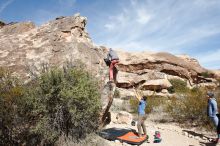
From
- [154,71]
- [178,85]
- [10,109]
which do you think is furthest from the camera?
[154,71]

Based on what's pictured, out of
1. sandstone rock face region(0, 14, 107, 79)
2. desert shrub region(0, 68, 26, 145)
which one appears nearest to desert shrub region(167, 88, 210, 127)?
sandstone rock face region(0, 14, 107, 79)

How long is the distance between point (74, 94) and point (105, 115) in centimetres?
212

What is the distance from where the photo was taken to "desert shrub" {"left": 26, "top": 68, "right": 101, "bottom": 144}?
31.4ft

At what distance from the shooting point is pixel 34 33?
41.9ft

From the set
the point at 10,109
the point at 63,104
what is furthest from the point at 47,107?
the point at 10,109

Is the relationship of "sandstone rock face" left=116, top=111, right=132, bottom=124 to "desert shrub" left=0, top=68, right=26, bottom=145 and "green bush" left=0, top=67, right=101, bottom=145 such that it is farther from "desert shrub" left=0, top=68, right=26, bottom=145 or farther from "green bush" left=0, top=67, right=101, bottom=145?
"desert shrub" left=0, top=68, right=26, bottom=145

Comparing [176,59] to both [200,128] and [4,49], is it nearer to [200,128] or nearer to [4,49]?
[200,128]

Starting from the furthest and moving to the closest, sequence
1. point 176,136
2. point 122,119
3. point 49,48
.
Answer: point 122,119 < point 176,136 < point 49,48

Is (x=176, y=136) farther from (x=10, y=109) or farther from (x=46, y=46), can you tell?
(x=10, y=109)

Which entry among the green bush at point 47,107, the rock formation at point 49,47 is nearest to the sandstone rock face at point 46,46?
the rock formation at point 49,47

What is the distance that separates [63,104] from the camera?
9.83m

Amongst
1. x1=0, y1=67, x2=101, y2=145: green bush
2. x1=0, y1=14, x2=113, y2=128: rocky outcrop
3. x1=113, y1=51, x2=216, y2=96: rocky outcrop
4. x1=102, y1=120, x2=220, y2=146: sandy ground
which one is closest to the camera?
x1=0, y1=67, x2=101, y2=145: green bush

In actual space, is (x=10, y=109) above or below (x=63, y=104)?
below

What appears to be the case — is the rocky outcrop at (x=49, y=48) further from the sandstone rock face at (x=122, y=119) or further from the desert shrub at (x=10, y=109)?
the sandstone rock face at (x=122, y=119)
